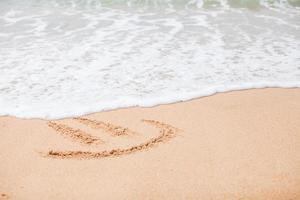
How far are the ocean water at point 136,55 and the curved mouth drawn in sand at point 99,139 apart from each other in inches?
10.7

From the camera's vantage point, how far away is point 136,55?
5.57 meters

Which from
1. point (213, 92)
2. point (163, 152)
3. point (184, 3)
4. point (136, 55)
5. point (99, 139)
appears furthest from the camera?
point (184, 3)

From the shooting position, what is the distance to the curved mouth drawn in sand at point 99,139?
328cm

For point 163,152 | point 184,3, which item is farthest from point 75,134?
point 184,3

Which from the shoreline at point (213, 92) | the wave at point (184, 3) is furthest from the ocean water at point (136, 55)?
the wave at point (184, 3)

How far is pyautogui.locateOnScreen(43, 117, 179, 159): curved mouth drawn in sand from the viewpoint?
129 inches

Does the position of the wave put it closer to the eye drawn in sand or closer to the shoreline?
the shoreline

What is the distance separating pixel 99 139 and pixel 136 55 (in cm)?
228

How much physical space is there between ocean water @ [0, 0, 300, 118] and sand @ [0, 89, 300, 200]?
0.99ft

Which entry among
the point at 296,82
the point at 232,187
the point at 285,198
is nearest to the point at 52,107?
the point at 232,187

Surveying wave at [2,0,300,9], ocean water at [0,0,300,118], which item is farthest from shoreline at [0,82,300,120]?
wave at [2,0,300,9]

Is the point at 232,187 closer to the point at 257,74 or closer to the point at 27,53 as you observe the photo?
the point at 257,74

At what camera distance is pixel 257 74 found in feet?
16.1

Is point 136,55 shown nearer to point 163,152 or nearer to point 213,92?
point 213,92
